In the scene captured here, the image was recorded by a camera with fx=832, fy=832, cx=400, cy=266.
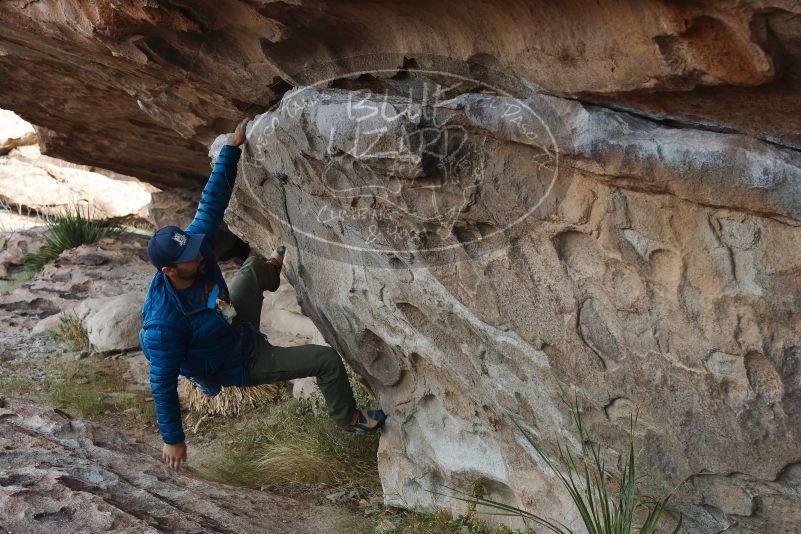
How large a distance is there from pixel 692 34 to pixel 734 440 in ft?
4.71

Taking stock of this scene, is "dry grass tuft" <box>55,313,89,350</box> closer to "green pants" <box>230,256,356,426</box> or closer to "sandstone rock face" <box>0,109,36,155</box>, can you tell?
"green pants" <box>230,256,356,426</box>

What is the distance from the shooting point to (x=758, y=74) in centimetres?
229

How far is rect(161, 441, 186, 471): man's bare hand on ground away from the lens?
12.7 feet

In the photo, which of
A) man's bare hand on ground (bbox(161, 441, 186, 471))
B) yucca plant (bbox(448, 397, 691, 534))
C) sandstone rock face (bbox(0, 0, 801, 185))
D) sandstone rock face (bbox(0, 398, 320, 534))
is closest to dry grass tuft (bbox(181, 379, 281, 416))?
sandstone rock face (bbox(0, 398, 320, 534))

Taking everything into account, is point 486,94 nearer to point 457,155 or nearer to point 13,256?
point 457,155

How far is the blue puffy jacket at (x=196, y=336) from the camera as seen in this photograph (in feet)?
12.4

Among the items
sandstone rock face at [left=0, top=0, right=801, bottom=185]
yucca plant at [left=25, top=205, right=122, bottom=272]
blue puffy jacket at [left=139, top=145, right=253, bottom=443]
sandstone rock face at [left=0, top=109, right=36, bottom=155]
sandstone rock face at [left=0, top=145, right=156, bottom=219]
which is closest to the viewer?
sandstone rock face at [left=0, top=0, right=801, bottom=185]

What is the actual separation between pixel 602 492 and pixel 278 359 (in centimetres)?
177

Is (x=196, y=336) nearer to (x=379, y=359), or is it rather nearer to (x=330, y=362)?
(x=330, y=362)

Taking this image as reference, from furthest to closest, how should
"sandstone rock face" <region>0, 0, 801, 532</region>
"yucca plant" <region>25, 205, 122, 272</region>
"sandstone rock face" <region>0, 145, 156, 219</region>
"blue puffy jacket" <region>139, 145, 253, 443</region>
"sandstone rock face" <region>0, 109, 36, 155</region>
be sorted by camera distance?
"sandstone rock face" <region>0, 109, 36, 155</region> → "sandstone rock face" <region>0, 145, 156, 219</region> → "yucca plant" <region>25, 205, 122, 272</region> → "blue puffy jacket" <region>139, 145, 253, 443</region> → "sandstone rock face" <region>0, 0, 801, 532</region>

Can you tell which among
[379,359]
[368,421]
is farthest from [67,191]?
[379,359]

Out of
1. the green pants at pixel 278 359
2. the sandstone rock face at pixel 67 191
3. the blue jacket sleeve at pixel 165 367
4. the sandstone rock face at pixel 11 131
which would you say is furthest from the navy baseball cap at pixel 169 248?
the sandstone rock face at pixel 11 131

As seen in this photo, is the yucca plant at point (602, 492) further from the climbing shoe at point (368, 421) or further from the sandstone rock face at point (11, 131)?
the sandstone rock face at point (11, 131)

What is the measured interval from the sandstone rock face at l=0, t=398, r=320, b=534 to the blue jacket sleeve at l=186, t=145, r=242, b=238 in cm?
120
